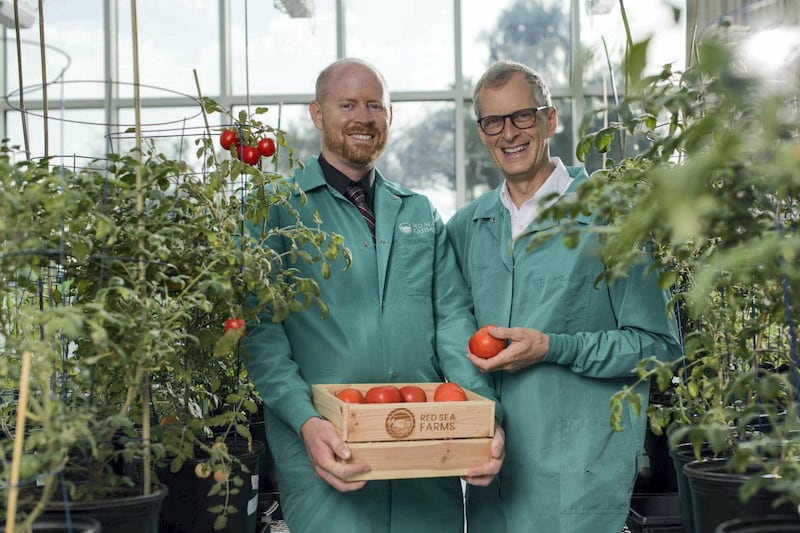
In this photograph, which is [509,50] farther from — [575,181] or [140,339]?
[140,339]

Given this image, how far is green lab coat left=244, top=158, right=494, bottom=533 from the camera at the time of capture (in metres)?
2.07

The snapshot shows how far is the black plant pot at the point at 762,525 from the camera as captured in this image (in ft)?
4.22

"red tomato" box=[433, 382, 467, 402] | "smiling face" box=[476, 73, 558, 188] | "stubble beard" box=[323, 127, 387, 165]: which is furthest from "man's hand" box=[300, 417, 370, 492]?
"smiling face" box=[476, 73, 558, 188]

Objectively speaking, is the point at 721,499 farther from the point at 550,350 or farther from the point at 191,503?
the point at 191,503

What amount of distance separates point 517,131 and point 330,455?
98cm

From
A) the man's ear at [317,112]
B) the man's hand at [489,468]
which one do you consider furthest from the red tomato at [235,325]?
the man's ear at [317,112]

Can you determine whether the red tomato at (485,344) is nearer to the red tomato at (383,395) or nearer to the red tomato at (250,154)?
the red tomato at (383,395)

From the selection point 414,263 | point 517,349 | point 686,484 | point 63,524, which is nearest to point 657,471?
point 686,484

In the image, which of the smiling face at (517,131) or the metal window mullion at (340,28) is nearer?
the smiling face at (517,131)

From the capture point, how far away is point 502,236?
7.34 ft

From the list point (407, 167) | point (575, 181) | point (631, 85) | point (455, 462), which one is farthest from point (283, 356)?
point (407, 167)

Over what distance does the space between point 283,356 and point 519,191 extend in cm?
79

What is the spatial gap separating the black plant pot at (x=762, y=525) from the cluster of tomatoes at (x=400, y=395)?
0.66 metres

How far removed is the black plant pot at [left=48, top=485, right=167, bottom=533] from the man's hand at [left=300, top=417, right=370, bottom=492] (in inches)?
13.8
